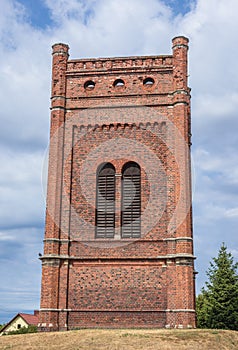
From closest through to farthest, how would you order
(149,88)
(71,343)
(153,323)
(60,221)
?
(71,343)
(153,323)
(60,221)
(149,88)

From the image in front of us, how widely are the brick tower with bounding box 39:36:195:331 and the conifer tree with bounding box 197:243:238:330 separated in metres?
10.3

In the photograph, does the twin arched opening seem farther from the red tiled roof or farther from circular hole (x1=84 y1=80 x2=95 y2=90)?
the red tiled roof

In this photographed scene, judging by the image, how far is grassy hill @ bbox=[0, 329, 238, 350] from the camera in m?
16.8

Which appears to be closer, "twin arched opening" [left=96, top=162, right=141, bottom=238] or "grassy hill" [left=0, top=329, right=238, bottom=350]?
"grassy hill" [left=0, top=329, right=238, bottom=350]

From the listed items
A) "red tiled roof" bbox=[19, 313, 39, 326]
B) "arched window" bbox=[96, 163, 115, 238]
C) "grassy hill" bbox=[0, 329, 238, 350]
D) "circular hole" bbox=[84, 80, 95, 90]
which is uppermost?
"circular hole" bbox=[84, 80, 95, 90]

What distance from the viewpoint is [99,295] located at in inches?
868

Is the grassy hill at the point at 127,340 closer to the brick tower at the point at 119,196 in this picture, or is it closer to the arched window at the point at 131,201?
the brick tower at the point at 119,196

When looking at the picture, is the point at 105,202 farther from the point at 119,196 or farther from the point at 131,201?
the point at 131,201

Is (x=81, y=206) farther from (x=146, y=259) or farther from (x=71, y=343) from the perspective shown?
(x=71, y=343)

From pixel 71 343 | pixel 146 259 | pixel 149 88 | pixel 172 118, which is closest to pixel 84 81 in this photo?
pixel 149 88

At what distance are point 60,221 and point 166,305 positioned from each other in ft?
19.5

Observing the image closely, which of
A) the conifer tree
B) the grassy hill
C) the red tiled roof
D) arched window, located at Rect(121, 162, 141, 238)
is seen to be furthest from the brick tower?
the red tiled roof

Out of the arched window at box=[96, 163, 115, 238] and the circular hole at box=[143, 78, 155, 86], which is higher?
the circular hole at box=[143, 78, 155, 86]

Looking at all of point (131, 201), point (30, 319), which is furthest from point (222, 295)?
point (30, 319)
